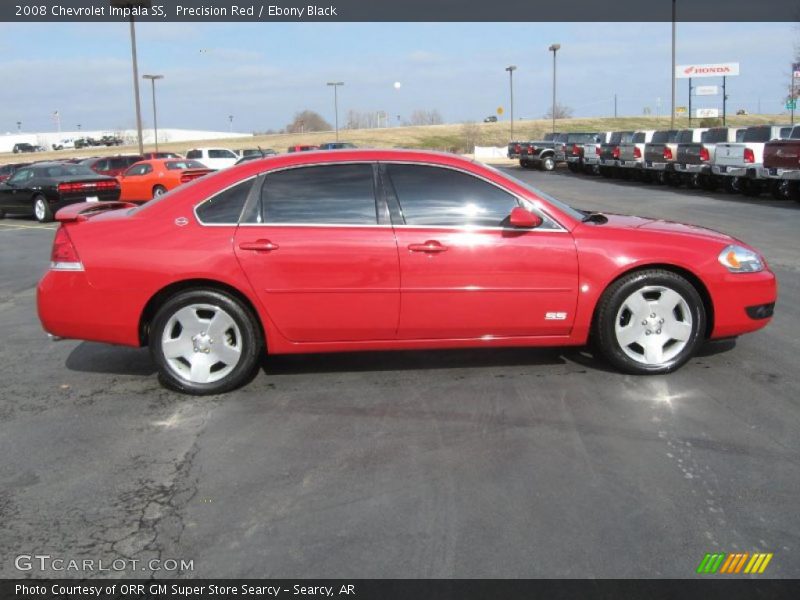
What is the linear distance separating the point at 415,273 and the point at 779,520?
2489 millimetres

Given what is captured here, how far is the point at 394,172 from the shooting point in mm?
5059

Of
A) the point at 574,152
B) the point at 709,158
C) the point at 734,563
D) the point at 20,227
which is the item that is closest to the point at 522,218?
the point at 734,563

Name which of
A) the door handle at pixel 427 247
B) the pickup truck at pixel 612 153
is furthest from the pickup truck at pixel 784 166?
the door handle at pixel 427 247

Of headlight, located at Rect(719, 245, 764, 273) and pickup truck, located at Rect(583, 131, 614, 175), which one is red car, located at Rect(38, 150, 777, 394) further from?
pickup truck, located at Rect(583, 131, 614, 175)

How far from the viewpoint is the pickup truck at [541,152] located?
131 feet

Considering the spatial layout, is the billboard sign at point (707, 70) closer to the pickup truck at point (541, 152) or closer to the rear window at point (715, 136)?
the pickup truck at point (541, 152)

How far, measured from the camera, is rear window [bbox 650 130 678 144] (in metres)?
25.2

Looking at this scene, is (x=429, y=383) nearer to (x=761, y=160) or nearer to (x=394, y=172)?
(x=394, y=172)

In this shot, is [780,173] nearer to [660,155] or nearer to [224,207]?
[660,155]

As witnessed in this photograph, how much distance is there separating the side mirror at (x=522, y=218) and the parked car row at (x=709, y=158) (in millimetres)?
13687

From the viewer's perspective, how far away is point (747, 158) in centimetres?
1870

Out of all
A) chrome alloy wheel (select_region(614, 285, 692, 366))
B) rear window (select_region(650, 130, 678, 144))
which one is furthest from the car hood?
rear window (select_region(650, 130, 678, 144))
